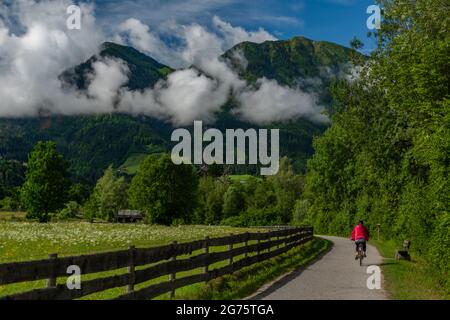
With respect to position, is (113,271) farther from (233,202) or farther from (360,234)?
(233,202)

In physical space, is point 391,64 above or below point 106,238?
above

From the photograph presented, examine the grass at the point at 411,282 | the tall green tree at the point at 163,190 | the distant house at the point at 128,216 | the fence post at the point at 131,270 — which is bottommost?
the distant house at the point at 128,216

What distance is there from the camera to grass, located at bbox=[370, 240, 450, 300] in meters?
16.0

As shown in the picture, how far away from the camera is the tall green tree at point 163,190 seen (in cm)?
9506

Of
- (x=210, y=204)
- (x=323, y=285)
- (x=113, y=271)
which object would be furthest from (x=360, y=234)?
(x=210, y=204)

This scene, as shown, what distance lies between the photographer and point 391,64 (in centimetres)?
3466

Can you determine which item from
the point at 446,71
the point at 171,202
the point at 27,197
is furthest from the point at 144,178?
the point at 446,71

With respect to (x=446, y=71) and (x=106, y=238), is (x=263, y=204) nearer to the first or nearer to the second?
(x=106, y=238)

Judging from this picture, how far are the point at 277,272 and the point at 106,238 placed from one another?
19720mm

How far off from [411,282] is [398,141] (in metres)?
24.8

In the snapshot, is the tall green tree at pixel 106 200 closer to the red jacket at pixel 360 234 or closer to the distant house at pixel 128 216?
the distant house at pixel 128 216

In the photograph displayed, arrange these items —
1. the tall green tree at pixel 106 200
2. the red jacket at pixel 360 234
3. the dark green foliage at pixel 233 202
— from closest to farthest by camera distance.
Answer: the red jacket at pixel 360 234
the dark green foliage at pixel 233 202
the tall green tree at pixel 106 200

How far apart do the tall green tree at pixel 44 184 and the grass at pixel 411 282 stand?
62.4 meters

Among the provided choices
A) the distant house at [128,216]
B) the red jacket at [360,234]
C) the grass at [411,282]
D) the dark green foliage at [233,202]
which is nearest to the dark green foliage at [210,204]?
the dark green foliage at [233,202]
